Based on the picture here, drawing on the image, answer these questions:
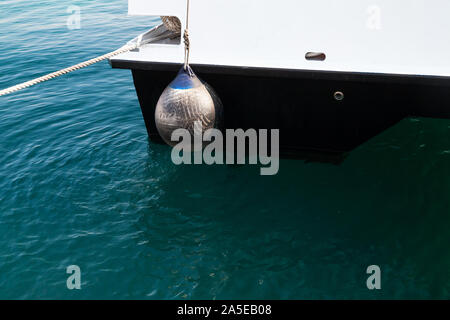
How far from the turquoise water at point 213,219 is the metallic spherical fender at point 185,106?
4.03ft

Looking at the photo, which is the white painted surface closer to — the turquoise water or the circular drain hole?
the circular drain hole

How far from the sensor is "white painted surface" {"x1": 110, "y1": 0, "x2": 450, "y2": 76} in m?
4.80

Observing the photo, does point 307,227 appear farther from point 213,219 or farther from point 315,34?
point 315,34

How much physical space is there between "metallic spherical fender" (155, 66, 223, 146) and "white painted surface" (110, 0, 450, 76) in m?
0.55

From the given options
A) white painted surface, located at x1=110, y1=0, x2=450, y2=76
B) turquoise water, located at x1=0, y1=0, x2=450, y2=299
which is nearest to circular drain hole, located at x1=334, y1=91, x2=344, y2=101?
white painted surface, located at x1=110, y1=0, x2=450, y2=76

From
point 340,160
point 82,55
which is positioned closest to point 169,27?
point 340,160

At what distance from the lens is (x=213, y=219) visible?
5.42 m

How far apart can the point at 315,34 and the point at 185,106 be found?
5.59 feet

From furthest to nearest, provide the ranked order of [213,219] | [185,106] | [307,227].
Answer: [213,219] → [307,227] → [185,106]

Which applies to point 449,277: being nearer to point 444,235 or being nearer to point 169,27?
point 444,235

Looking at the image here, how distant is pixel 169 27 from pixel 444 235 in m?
4.18

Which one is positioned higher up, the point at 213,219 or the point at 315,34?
the point at 315,34

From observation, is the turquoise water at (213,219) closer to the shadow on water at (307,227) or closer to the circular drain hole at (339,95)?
the shadow on water at (307,227)

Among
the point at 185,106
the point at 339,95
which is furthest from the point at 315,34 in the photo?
the point at 185,106
